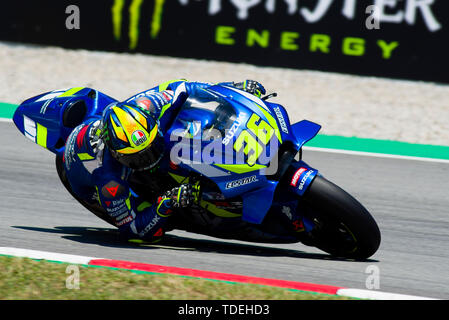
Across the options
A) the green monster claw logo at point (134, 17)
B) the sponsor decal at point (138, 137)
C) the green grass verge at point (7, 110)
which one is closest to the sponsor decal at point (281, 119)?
the sponsor decal at point (138, 137)

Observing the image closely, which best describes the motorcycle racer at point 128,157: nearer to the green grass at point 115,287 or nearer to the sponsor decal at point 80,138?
the sponsor decal at point 80,138

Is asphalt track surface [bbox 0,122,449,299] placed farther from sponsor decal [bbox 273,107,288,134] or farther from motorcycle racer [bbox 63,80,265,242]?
sponsor decal [bbox 273,107,288,134]

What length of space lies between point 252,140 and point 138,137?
0.75 meters

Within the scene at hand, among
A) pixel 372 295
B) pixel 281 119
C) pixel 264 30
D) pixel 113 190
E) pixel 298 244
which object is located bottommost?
pixel 298 244

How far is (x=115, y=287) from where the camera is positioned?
4.91 m

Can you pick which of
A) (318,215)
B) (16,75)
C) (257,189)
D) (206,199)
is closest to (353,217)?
(318,215)

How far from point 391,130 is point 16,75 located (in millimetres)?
5517

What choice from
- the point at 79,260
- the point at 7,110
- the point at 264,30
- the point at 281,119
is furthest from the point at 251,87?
the point at 264,30

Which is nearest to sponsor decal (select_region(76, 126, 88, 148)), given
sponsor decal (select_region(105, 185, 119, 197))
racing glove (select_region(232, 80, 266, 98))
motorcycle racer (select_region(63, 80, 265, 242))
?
motorcycle racer (select_region(63, 80, 265, 242))

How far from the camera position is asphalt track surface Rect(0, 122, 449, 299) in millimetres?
5633

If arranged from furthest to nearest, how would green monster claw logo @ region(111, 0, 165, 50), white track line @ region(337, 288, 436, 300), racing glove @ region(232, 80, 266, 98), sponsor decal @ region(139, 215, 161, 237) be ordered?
green monster claw logo @ region(111, 0, 165, 50) → racing glove @ region(232, 80, 266, 98) → sponsor decal @ region(139, 215, 161, 237) → white track line @ region(337, 288, 436, 300)

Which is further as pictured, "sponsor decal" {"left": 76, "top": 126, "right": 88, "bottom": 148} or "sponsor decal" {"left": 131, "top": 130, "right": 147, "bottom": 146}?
"sponsor decal" {"left": 76, "top": 126, "right": 88, "bottom": 148}

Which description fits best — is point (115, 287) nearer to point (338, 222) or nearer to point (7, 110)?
point (338, 222)

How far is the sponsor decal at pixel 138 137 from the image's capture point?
5.32 meters
